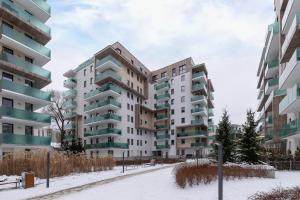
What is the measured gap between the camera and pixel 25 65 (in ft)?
106

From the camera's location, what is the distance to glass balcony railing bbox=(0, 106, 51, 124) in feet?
95.9

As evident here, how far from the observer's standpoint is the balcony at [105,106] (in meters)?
55.5

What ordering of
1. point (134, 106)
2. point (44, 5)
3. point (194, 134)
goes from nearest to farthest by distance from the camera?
point (44, 5) < point (134, 106) < point (194, 134)

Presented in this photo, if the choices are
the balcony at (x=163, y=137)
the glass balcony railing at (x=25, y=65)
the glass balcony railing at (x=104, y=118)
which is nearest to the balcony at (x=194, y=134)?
the balcony at (x=163, y=137)

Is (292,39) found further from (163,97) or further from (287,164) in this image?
(163,97)

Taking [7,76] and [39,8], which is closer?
[7,76]

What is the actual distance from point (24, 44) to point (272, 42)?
3231 cm

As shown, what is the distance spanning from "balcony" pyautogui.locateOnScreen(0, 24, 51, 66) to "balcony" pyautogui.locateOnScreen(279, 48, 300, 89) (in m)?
26.9

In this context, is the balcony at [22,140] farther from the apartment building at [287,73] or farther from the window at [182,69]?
the window at [182,69]

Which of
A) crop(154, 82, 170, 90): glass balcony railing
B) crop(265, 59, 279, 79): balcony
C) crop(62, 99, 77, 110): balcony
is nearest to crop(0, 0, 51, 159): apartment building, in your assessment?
crop(62, 99, 77, 110): balcony

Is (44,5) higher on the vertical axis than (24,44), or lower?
higher

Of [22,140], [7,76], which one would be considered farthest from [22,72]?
[22,140]

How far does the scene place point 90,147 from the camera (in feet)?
190

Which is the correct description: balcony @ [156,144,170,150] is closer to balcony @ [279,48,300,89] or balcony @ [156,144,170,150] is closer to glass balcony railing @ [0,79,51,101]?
glass balcony railing @ [0,79,51,101]
